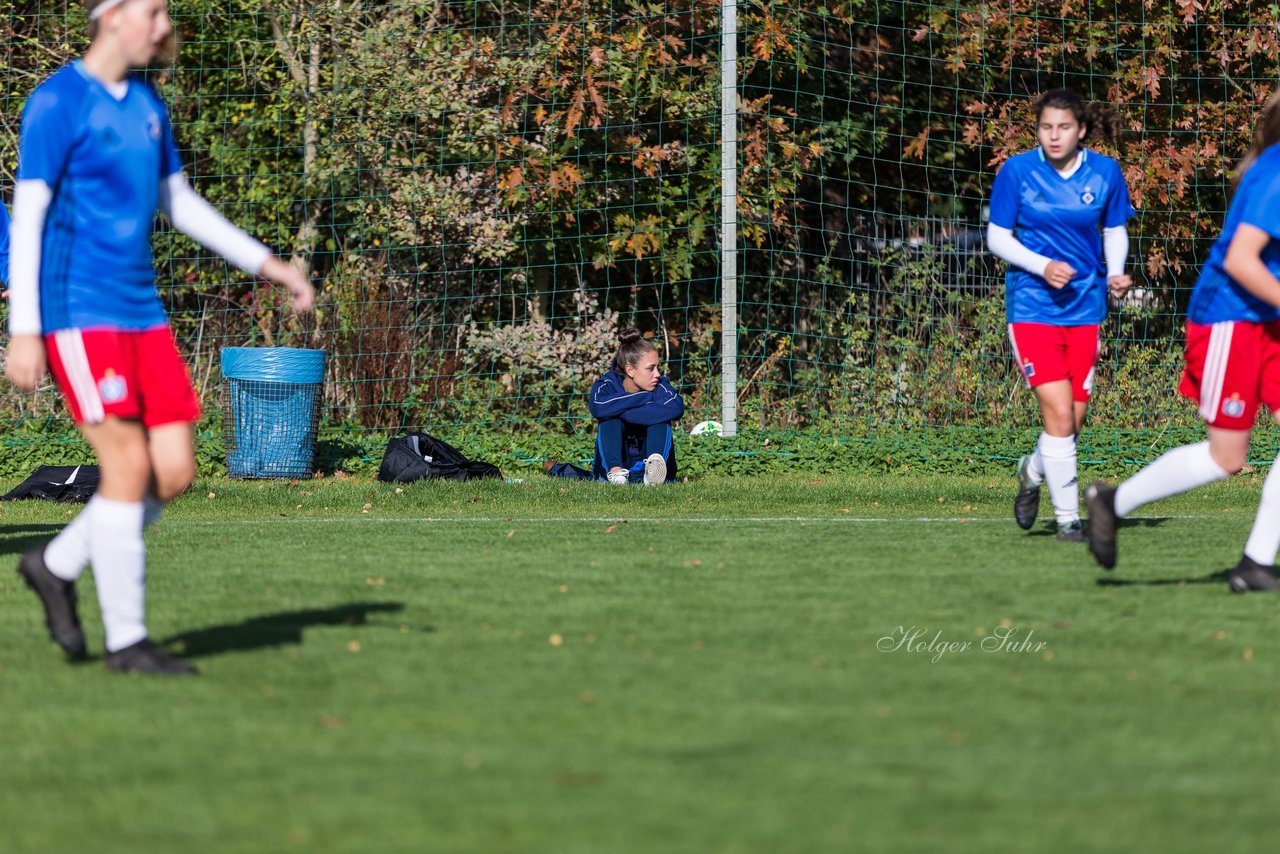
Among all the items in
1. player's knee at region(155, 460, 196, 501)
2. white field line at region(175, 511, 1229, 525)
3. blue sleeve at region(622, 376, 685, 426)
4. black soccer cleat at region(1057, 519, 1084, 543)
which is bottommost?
white field line at region(175, 511, 1229, 525)

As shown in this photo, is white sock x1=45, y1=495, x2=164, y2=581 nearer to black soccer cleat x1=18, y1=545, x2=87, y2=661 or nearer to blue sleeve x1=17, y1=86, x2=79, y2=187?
black soccer cleat x1=18, y1=545, x2=87, y2=661

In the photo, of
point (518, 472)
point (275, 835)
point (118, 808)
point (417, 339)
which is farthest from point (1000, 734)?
point (417, 339)

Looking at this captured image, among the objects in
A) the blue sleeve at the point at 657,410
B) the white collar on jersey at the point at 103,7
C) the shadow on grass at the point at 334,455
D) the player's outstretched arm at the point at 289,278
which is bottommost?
the shadow on grass at the point at 334,455

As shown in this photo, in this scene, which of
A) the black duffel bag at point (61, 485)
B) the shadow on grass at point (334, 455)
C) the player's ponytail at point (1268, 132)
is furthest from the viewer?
the shadow on grass at point (334, 455)

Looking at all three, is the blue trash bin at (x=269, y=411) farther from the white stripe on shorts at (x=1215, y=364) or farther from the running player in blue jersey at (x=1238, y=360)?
the white stripe on shorts at (x=1215, y=364)

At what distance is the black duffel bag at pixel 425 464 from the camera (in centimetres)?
1054

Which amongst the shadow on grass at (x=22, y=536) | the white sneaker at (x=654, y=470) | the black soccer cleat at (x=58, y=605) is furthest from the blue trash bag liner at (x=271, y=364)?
the black soccer cleat at (x=58, y=605)

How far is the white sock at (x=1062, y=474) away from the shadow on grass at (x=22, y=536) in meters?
4.51

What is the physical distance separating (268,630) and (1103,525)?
8.95ft

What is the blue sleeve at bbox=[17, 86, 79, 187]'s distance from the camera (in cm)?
406

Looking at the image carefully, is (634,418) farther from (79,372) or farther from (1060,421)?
(79,372)

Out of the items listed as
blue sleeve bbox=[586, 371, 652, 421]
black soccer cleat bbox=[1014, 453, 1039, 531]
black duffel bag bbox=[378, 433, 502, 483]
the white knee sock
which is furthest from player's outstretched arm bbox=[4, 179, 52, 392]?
black duffel bag bbox=[378, 433, 502, 483]

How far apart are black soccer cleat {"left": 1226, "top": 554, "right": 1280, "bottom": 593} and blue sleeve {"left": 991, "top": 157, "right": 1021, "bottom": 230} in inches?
87.9

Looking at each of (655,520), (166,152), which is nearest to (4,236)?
(166,152)
